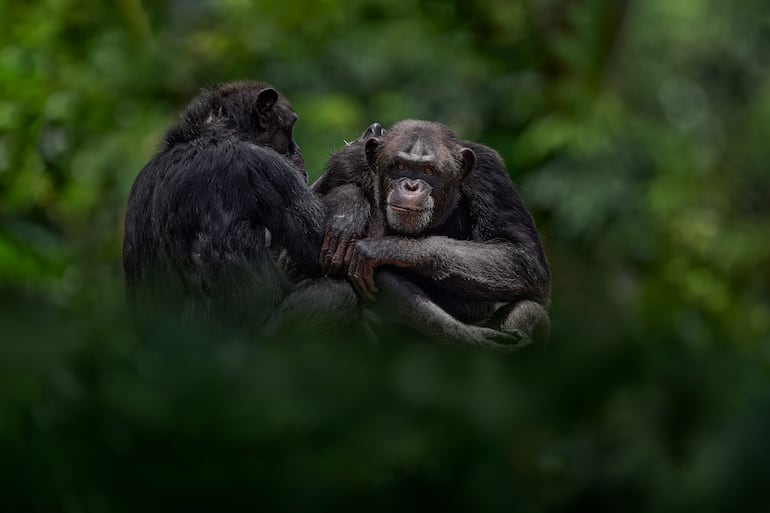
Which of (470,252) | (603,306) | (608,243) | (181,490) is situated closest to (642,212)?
(608,243)

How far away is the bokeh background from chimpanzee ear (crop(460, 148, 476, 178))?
0.62m

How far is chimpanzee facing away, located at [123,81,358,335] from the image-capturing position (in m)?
4.23

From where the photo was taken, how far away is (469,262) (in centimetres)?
425

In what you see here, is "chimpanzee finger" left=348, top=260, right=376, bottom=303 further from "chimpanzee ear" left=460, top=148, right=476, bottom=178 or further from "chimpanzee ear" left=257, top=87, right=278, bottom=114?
"chimpanzee ear" left=257, top=87, right=278, bottom=114

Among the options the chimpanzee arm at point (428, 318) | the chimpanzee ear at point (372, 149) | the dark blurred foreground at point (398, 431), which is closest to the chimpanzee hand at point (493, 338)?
the chimpanzee arm at point (428, 318)

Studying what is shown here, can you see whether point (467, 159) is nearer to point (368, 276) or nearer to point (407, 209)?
point (407, 209)

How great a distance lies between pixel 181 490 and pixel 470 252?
8.48 ft

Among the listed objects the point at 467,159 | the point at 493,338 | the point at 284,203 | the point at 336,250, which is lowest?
the point at 493,338

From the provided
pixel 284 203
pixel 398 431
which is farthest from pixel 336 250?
pixel 398 431

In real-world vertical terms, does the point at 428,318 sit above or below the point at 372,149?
below

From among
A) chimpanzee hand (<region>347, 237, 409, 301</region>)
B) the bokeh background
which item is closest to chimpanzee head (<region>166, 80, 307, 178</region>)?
chimpanzee hand (<region>347, 237, 409, 301</region>)

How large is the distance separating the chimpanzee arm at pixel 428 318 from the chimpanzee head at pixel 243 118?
0.80m

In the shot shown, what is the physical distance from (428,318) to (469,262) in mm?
294

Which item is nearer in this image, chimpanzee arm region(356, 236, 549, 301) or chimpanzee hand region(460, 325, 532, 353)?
chimpanzee hand region(460, 325, 532, 353)
